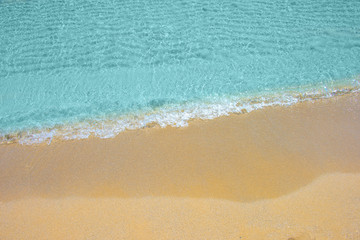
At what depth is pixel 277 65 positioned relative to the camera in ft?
13.0

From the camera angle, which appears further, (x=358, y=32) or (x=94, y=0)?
(x=94, y=0)

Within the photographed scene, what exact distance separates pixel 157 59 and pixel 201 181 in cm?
238

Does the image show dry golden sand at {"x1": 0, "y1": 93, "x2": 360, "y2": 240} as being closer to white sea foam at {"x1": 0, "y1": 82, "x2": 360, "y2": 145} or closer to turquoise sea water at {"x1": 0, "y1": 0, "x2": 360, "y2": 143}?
white sea foam at {"x1": 0, "y1": 82, "x2": 360, "y2": 145}

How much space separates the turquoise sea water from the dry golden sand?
301 millimetres

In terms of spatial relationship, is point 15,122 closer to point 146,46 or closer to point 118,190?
point 118,190

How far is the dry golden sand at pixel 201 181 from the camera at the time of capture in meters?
2.13

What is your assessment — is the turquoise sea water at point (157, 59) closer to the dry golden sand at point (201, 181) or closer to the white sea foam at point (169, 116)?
the white sea foam at point (169, 116)

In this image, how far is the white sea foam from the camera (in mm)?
3053

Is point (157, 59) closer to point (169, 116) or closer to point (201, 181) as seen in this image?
point (169, 116)

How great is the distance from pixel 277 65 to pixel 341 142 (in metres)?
1.61

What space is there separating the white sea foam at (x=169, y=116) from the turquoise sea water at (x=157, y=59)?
0.01m

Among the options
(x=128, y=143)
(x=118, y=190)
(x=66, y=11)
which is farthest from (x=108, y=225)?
(x=66, y=11)

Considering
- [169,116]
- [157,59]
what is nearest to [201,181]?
[169,116]

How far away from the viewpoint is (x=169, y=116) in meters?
3.22
